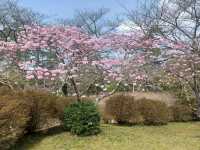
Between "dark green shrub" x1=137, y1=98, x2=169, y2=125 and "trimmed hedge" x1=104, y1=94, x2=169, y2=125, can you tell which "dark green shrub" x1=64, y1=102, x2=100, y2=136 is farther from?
"dark green shrub" x1=137, y1=98, x2=169, y2=125

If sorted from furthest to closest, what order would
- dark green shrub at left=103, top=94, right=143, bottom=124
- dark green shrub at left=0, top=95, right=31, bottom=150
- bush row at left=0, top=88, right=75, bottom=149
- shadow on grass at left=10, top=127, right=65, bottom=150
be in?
dark green shrub at left=103, top=94, right=143, bottom=124
shadow on grass at left=10, top=127, right=65, bottom=150
bush row at left=0, top=88, right=75, bottom=149
dark green shrub at left=0, top=95, right=31, bottom=150

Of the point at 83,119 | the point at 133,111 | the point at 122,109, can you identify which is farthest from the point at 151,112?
the point at 83,119

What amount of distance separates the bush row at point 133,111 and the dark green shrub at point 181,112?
2.16 meters

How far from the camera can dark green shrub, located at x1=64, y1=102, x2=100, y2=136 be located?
36.9 feet

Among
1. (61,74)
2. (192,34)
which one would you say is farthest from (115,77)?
(192,34)

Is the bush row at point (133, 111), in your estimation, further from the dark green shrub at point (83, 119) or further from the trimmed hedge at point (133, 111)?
the dark green shrub at point (83, 119)

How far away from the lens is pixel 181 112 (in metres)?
18.9

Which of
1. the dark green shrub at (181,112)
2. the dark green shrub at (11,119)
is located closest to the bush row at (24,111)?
the dark green shrub at (11,119)

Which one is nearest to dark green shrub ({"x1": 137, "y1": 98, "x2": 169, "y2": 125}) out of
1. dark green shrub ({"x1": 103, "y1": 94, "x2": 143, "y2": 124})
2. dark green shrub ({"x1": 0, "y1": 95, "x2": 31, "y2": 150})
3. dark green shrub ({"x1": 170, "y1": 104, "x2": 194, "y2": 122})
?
dark green shrub ({"x1": 103, "y1": 94, "x2": 143, "y2": 124})

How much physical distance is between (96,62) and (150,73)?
6.76ft

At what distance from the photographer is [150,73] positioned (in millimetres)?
12539

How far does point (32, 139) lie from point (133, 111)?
16.4ft

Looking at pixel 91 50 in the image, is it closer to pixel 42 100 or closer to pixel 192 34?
pixel 42 100

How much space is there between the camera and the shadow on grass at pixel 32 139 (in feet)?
34.9
